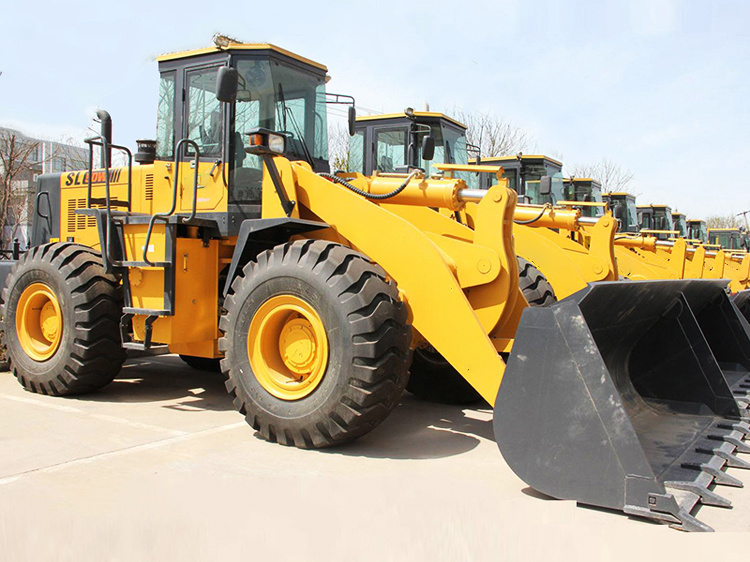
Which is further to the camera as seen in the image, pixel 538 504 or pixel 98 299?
pixel 98 299

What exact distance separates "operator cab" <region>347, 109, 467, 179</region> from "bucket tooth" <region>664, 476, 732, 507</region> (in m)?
7.67

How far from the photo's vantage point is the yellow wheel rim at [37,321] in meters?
6.49

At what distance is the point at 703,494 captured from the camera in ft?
12.0

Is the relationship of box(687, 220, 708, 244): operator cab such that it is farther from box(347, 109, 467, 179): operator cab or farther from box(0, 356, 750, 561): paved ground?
box(0, 356, 750, 561): paved ground

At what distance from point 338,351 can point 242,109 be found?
2.64 meters

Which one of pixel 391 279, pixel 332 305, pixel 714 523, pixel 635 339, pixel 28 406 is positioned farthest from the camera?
pixel 28 406

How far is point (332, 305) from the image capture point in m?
4.59

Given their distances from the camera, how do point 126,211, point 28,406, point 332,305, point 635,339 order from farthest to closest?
point 126,211
point 28,406
point 635,339
point 332,305

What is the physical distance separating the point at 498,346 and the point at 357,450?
1.26m

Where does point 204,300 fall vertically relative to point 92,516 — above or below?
above

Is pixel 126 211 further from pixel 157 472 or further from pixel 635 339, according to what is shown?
pixel 635 339

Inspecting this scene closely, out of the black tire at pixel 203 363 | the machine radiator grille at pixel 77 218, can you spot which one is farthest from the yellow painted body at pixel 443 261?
the black tire at pixel 203 363

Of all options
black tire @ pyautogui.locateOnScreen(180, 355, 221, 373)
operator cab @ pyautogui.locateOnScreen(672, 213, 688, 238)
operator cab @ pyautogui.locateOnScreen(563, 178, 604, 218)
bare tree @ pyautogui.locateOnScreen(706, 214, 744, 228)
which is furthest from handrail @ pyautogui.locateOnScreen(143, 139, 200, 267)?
bare tree @ pyautogui.locateOnScreen(706, 214, 744, 228)

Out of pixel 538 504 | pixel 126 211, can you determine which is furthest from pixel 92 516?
pixel 126 211
